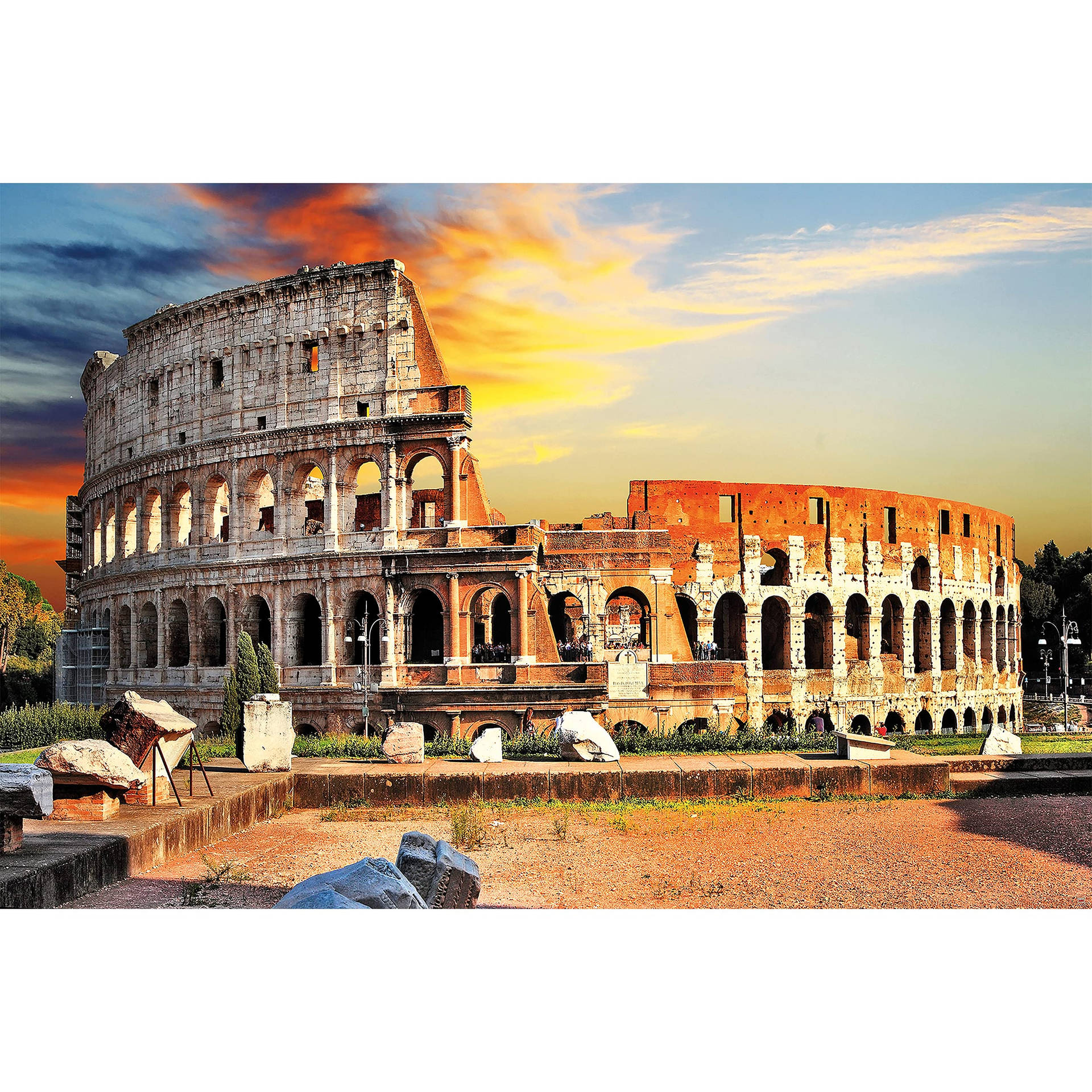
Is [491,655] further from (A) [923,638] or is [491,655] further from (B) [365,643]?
(A) [923,638]

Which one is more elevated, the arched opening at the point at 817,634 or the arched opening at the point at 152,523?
the arched opening at the point at 152,523

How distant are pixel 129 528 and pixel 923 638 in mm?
24069

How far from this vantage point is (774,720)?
91.1 feet

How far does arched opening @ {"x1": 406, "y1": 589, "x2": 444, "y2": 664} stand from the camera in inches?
872

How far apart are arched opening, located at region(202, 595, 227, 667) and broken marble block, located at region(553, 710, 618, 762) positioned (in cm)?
1281

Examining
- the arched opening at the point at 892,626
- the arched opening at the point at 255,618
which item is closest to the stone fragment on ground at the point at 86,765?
the arched opening at the point at 255,618

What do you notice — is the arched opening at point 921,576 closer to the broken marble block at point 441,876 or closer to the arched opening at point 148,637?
the arched opening at point 148,637

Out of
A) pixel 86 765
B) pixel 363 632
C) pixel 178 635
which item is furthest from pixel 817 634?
pixel 86 765

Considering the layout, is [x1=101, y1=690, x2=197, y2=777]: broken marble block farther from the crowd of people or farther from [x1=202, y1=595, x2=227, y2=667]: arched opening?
[x1=202, y1=595, x2=227, y2=667]: arched opening

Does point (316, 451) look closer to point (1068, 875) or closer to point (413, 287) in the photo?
point (413, 287)

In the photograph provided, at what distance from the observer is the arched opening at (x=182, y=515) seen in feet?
72.6

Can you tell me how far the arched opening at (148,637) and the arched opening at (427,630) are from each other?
20.4ft

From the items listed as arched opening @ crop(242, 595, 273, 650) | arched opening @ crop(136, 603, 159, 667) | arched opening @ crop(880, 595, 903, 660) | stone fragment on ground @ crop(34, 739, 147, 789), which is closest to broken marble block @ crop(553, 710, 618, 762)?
stone fragment on ground @ crop(34, 739, 147, 789)

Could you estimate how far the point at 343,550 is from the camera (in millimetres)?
21141
